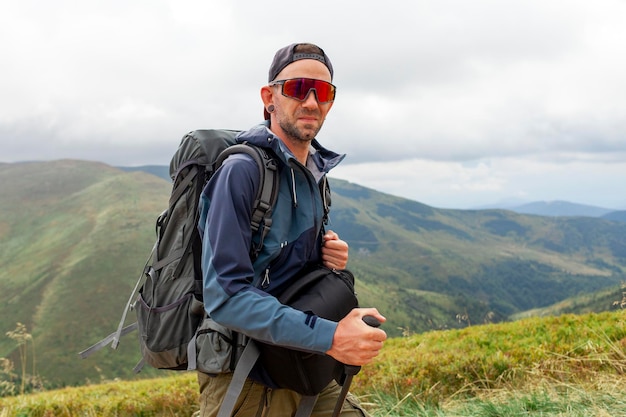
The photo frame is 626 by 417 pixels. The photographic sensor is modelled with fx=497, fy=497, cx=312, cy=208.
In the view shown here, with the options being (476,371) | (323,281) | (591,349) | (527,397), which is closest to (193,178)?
(323,281)

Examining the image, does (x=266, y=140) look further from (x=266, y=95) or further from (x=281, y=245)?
(x=281, y=245)

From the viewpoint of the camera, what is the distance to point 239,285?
3.13 m

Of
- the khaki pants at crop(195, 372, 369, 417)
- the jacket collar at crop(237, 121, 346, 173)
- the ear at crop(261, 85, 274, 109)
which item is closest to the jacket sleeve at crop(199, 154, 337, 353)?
the jacket collar at crop(237, 121, 346, 173)

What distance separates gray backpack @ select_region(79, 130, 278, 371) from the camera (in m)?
3.68

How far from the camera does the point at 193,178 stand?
12.6 ft

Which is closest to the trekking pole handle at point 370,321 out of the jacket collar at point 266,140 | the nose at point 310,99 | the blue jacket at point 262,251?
the blue jacket at point 262,251

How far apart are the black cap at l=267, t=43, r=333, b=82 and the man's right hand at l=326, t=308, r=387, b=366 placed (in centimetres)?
201

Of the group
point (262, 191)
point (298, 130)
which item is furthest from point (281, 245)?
point (298, 130)

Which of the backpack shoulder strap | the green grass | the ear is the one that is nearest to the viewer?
the backpack shoulder strap

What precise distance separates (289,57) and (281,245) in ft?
4.86

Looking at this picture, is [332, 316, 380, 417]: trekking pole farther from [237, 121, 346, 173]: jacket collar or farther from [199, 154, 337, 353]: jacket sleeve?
[237, 121, 346, 173]: jacket collar

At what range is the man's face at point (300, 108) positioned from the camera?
12.5 ft

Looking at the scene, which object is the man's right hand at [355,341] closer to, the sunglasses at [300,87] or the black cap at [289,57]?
Result: the sunglasses at [300,87]

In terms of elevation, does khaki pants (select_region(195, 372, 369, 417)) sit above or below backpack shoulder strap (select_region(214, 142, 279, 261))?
below
